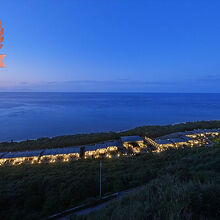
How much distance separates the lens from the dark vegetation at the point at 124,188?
2.80 m

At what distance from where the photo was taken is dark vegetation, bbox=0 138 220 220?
9.19ft

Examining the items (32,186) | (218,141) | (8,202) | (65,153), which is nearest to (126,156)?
(65,153)

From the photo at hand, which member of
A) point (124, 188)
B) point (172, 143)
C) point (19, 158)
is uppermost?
point (124, 188)

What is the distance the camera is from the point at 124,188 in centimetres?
640

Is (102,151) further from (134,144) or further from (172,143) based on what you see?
(172,143)

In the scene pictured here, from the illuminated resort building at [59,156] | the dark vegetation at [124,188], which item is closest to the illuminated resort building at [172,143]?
the dark vegetation at [124,188]

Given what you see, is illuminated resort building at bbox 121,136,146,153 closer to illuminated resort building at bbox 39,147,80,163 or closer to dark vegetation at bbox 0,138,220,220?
dark vegetation at bbox 0,138,220,220

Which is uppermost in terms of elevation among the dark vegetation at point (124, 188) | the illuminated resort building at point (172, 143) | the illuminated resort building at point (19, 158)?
the dark vegetation at point (124, 188)

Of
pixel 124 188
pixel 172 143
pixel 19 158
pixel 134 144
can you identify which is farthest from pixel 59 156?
pixel 172 143

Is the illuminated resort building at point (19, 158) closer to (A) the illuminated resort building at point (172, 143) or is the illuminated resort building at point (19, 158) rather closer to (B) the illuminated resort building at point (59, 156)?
(B) the illuminated resort building at point (59, 156)

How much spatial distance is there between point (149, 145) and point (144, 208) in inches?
465

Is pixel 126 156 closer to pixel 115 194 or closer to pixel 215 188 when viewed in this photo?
pixel 115 194

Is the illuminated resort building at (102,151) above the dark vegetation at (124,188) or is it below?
below

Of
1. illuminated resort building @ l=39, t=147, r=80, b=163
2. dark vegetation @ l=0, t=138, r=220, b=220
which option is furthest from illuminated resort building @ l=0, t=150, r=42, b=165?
dark vegetation @ l=0, t=138, r=220, b=220
